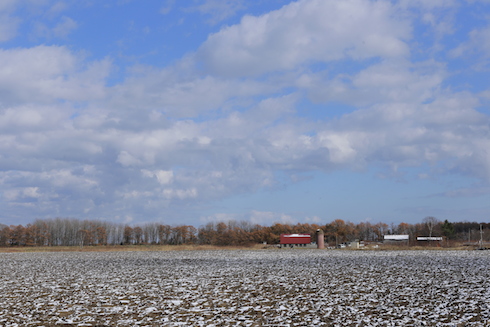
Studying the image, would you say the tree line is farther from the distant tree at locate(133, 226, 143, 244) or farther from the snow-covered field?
the snow-covered field

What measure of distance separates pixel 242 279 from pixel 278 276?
286cm

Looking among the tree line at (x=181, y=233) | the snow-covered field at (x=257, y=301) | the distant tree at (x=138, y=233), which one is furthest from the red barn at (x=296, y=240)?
the distant tree at (x=138, y=233)

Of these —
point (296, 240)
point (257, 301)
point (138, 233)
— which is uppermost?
point (257, 301)

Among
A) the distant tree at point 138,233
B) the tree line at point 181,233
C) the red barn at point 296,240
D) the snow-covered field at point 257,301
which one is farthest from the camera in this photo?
the distant tree at point 138,233

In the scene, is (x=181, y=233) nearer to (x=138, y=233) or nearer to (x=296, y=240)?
(x=138, y=233)

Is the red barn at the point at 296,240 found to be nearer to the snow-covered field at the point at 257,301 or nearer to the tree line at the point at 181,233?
the tree line at the point at 181,233

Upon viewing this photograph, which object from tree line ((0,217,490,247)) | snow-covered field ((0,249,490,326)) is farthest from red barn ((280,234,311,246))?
snow-covered field ((0,249,490,326))

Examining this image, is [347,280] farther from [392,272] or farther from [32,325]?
[32,325]

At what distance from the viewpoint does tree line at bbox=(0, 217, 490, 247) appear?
155000 mm

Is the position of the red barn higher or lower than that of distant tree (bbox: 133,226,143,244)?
higher

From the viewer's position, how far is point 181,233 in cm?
18262

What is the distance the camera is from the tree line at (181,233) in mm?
155000

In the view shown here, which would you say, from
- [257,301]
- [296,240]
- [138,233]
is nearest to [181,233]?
[138,233]

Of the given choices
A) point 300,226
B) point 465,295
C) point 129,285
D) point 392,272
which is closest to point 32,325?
point 129,285
